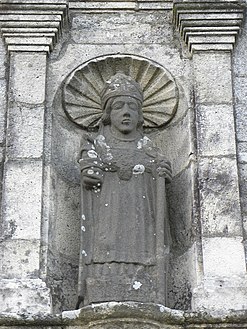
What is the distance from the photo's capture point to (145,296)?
7012 mm

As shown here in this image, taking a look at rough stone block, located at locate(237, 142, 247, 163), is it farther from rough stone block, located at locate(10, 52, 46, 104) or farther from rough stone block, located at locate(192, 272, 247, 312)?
rough stone block, located at locate(10, 52, 46, 104)

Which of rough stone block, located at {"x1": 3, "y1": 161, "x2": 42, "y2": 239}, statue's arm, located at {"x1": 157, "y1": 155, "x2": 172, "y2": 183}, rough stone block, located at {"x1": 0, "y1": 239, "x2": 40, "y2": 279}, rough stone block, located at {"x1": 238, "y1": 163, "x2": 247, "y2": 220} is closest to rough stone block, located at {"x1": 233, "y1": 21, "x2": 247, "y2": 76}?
rough stone block, located at {"x1": 238, "y1": 163, "x2": 247, "y2": 220}

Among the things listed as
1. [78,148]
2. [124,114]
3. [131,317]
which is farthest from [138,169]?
[131,317]

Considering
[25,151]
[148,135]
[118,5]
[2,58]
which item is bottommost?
[25,151]

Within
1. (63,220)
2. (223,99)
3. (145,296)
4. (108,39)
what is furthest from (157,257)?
(108,39)

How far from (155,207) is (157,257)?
1.26ft

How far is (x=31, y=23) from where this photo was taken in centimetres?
809

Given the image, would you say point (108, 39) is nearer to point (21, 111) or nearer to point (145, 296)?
point (21, 111)

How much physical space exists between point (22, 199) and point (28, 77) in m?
1.02

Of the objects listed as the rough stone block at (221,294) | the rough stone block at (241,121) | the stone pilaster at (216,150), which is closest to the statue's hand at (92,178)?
the stone pilaster at (216,150)

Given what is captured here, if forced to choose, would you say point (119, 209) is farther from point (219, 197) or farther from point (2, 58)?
point (2, 58)

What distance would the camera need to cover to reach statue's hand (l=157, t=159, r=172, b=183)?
747 centimetres

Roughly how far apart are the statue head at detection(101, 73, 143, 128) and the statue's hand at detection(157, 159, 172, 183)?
423 mm

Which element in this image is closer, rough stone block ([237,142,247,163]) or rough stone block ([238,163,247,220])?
rough stone block ([238,163,247,220])
